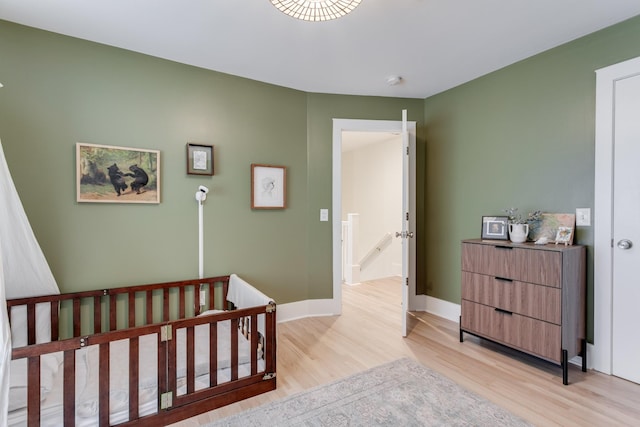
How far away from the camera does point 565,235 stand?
2.35 meters

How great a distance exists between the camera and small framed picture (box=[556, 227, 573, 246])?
2320mm

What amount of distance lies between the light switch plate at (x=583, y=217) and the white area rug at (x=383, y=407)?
4.89ft

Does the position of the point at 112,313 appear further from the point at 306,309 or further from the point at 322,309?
the point at 322,309

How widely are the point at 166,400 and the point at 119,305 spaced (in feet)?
3.45

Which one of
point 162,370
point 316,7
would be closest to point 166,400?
point 162,370

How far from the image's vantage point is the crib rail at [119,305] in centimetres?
209

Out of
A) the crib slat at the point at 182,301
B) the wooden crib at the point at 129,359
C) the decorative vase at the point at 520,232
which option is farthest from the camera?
the crib slat at the point at 182,301

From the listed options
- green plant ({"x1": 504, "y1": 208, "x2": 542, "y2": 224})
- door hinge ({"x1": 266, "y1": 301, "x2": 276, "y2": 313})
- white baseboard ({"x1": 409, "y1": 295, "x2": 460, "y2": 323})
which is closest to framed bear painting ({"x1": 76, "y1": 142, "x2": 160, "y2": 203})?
door hinge ({"x1": 266, "y1": 301, "x2": 276, "y2": 313})

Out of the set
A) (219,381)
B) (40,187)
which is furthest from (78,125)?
(219,381)

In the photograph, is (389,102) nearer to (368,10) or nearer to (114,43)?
(368,10)

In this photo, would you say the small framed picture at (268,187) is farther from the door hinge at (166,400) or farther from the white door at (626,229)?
the white door at (626,229)

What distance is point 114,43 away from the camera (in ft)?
7.79

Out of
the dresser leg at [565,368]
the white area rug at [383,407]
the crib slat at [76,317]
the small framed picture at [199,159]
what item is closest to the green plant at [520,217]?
the dresser leg at [565,368]

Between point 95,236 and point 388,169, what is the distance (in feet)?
14.8
